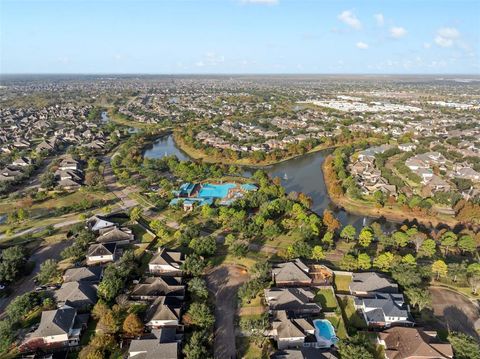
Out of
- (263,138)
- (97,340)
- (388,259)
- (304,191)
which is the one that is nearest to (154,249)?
(97,340)

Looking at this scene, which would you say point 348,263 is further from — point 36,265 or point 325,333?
point 36,265

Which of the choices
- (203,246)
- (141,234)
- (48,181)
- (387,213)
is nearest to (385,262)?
(387,213)

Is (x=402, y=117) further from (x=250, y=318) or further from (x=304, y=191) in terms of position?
(x=250, y=318)

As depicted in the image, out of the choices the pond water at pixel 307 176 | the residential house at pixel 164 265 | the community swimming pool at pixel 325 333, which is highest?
the residential house at pixel 164 265

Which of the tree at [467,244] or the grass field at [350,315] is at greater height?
the tree at [467,244]

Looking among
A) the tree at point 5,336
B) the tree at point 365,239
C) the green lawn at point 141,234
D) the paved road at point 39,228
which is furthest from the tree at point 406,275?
the paved road at point 39,228

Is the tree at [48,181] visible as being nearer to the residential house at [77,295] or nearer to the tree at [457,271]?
the residential house at [77,295]
